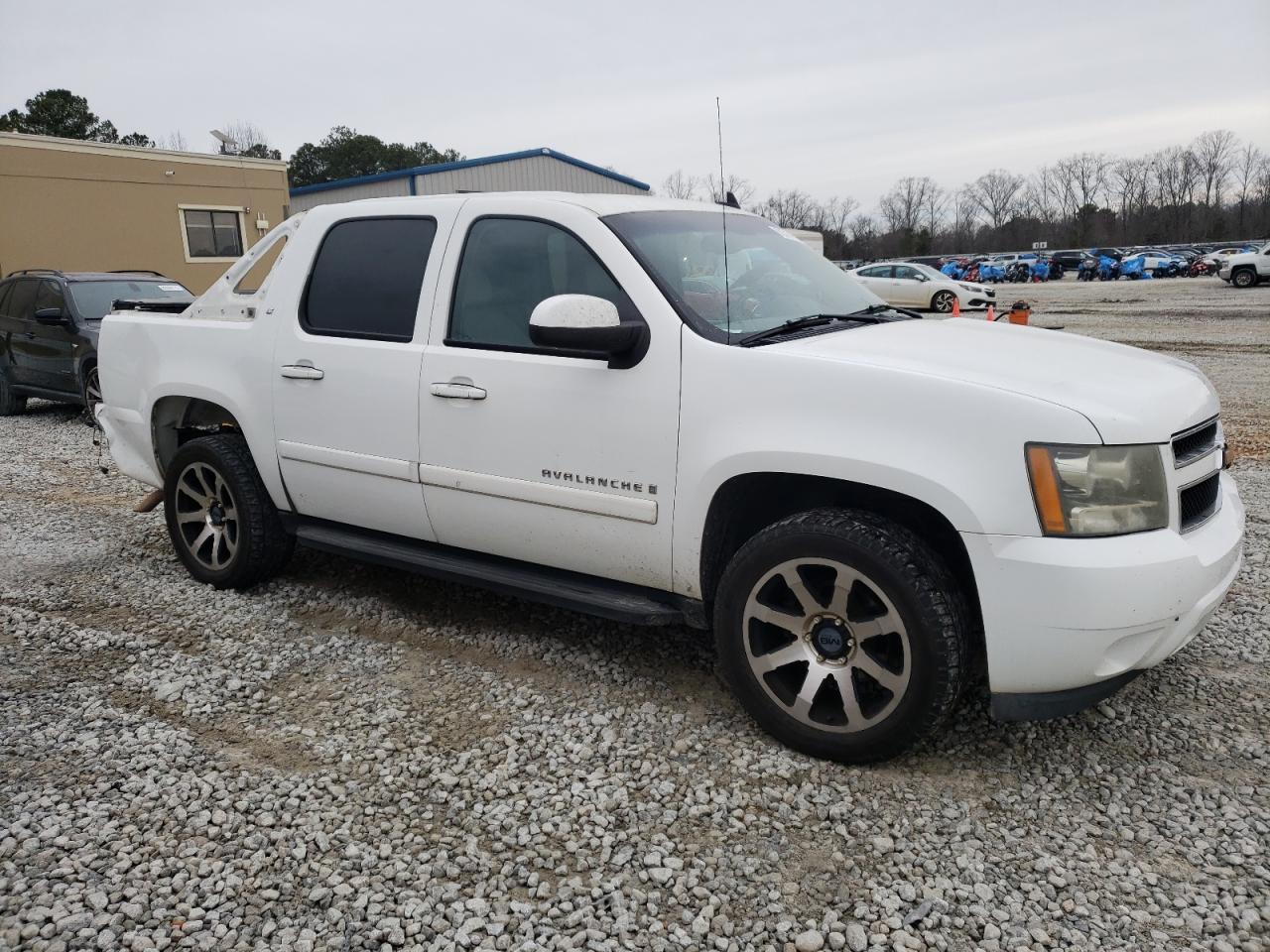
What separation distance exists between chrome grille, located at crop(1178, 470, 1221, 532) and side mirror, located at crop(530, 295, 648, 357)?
5.96 ft

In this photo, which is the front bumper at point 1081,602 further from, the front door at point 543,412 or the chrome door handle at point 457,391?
the chrome door handle at point 457,391

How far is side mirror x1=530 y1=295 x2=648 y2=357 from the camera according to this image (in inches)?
125

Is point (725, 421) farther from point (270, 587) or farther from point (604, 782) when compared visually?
point (270, 587)

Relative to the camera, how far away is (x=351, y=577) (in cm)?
516

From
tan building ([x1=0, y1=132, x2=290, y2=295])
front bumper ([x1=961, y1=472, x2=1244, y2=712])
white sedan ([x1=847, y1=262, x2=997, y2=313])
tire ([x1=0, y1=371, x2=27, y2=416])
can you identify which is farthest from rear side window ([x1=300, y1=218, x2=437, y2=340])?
white sedan ([x1=847, y1=262, x2=997, y2=313])

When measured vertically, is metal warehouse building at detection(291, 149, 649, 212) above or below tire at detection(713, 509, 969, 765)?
above

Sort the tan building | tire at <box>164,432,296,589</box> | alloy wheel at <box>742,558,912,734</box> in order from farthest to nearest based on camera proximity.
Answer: the tan building → tire at <box>164,432,296,589</box> → alloy wheel at <box>742,558,912,734</box>

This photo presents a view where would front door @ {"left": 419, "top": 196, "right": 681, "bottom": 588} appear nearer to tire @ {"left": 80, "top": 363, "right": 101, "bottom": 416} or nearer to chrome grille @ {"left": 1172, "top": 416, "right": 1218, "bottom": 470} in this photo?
chrome grille @ {"left": 1172, "top": 416, "right": 1218, "bottom": 470}

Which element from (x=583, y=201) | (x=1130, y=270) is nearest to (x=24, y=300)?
(x=583, y=201)

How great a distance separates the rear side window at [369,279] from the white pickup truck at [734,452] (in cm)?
1

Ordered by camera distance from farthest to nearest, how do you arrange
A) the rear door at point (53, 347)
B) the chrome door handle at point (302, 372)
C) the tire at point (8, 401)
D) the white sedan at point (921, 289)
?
1. the white sedan at point (921, 289)
2. the tire at point (8, 401)
3. the rear door at point (53, 347)
4. the chrome door handle at point (302, 372)

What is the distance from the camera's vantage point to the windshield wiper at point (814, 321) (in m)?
3.29

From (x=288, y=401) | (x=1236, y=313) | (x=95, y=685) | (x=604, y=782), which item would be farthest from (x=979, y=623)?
(x=1236, y=313)

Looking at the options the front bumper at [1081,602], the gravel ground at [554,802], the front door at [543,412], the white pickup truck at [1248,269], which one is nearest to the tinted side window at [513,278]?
the front door at [543,412]
